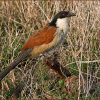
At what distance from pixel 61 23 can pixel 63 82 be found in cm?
68

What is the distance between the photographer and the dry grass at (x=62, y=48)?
163 inches

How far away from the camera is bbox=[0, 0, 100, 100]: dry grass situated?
4137 millimetres

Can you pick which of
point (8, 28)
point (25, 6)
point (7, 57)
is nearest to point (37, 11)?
point (25, 6)

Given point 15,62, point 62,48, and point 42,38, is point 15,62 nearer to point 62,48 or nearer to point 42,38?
point 42,38

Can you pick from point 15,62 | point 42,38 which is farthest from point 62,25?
point 15,62

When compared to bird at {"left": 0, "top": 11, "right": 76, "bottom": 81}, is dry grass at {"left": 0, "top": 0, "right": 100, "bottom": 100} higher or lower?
lower

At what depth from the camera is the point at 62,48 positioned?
5.23 m

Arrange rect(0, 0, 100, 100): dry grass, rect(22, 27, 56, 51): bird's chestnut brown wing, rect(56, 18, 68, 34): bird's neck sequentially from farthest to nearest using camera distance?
rect(56, 18, 68, 34): bird's neck, rect(22, 27, 56, 51): bird's chestnut brown wing, rect(0, 0, 100, 100): dry grass

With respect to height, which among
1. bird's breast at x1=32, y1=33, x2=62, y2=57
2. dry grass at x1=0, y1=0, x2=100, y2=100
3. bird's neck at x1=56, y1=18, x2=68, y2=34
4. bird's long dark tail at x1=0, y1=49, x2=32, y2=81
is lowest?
dry grass at x1=0, y1=0, x2=100, y2=100

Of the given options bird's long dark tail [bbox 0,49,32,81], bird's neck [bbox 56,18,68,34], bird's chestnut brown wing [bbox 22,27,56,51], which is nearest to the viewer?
bird's long dark tail [bbox 0,49,32,81]

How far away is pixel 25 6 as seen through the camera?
22.0 feet

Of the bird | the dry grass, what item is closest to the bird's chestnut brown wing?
the bird

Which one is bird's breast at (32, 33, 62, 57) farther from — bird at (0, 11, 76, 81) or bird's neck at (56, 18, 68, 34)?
bird's neck at (56, 18, 68, 34)

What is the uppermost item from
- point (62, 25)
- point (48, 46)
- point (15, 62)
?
point (62, 25)
